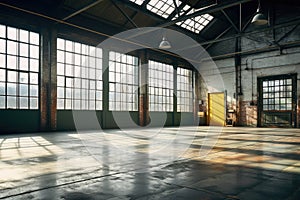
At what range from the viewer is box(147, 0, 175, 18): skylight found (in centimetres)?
1269

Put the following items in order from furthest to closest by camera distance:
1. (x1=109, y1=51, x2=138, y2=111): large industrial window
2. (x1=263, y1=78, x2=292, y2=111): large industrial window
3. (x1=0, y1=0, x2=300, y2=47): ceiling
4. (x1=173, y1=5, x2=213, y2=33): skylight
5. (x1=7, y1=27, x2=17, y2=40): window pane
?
(x1=173, y1=5, x2=213, y2=33): skylight → (x1=263, y1=78, x2=292, y2=111): large industrial window → (x1=109, y1=51, x2=138, y2=111): large industrial window → (x1=7, y1=27, x2=17, y2=40): window pane → (x1=0, y1=0, x2=300, y2=47): ceiling

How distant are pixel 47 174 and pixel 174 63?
49.0 ft

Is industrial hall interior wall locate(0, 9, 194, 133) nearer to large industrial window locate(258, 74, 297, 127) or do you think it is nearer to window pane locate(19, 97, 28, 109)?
window pane locate(19, 97, 28, 109)

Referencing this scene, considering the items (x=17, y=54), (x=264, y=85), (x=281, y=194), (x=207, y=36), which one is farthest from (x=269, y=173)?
(x=207, y=36)

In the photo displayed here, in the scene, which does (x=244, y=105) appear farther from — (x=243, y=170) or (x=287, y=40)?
(x=243, y=170)

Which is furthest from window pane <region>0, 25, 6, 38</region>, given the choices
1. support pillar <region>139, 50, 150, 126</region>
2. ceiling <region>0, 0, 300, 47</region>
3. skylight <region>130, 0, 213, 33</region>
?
support pillar <region>139, 50, 150, 126</region>

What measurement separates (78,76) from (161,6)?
5693 mm

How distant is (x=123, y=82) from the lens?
1381 centimetres

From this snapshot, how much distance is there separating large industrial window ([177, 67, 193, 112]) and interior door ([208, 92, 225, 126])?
4.77 ft

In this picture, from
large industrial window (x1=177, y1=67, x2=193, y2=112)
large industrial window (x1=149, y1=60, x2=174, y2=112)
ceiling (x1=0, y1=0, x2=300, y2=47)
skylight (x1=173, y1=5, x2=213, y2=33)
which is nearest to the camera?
ceiling (x1=0, y1=0, x2=300, y2=47)

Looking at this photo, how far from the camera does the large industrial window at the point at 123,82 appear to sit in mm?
13258

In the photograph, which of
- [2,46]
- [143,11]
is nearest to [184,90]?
[143,11]

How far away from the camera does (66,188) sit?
2.57 meters

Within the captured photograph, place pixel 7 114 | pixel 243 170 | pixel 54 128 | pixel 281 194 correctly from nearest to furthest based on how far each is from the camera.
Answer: pixel 281 194, pixel 243 170, pixel 7 114, pixel 54 128
